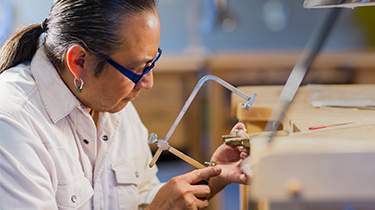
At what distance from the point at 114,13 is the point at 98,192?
50 cm

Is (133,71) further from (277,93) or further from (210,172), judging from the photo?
(277,93)

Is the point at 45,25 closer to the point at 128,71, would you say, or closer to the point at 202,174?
the point at 128,71

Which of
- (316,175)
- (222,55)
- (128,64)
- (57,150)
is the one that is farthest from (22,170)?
(222,55)

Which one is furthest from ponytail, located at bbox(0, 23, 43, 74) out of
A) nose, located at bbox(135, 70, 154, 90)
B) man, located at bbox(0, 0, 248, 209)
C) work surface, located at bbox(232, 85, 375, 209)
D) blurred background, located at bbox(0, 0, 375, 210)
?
blurred background, located at bbox(0, 0, 375, 210)

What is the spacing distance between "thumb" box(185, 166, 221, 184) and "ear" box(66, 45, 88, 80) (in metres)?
0.39

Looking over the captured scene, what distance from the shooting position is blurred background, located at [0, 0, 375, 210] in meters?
2.63

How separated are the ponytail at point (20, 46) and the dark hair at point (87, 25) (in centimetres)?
5

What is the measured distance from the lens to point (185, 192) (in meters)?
0.90

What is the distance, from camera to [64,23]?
91 centimetres

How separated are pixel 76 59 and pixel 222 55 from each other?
1.98 metres

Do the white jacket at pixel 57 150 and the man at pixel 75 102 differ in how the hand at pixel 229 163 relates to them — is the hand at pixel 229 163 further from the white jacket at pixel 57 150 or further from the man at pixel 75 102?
the white jacket at pixel 57 150

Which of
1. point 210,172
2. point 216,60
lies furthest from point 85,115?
point 216,60

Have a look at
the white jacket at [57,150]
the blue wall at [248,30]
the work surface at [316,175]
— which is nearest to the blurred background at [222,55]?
the blue wall at [248,30]

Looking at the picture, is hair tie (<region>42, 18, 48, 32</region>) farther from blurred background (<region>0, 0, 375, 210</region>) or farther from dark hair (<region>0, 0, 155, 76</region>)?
blurred background (<region>0, 0, 375, 210</region>)
